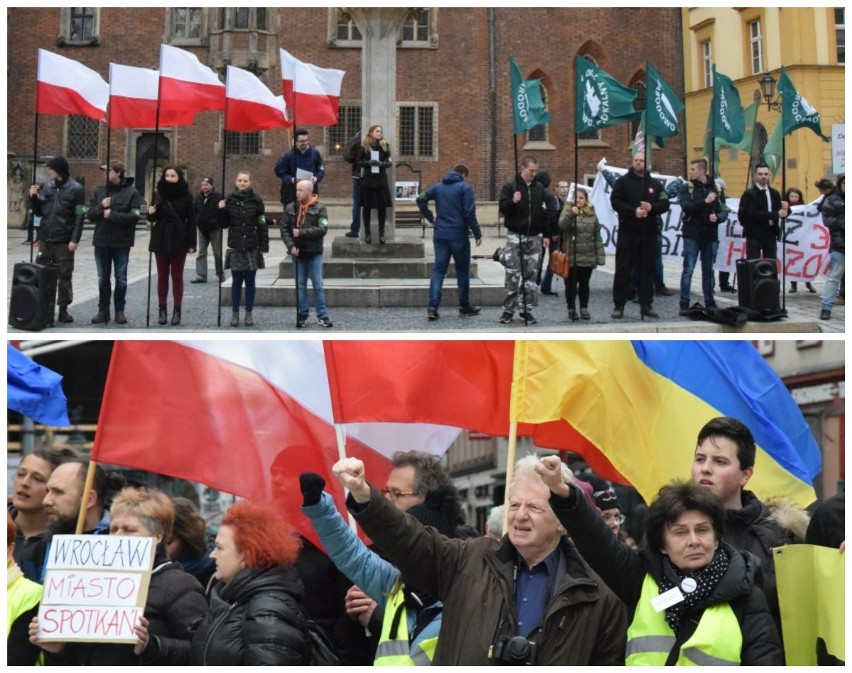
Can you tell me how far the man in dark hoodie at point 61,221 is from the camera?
474 inches

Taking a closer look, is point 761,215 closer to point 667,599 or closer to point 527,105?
point 527,105

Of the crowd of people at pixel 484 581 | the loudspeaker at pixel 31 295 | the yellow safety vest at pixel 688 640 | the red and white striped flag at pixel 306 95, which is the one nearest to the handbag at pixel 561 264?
the red and white striped flag at pixel 306 95

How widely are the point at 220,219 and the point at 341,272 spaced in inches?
140

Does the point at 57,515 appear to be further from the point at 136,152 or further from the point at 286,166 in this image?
the point at 136,152

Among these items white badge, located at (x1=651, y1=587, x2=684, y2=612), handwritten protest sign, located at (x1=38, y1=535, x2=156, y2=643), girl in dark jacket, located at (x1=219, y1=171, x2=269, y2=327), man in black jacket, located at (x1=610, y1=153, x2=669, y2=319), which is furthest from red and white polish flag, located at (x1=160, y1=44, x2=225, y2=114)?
white badge, located at (x1=651, y1=587, x2=684, y2=612)

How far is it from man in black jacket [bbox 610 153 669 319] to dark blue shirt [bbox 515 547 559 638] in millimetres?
7872

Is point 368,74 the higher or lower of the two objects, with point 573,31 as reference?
lower

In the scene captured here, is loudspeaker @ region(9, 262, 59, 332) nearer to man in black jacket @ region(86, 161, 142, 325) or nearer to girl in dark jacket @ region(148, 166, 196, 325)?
man in black jacket @ region(86, 161, 142, 325)

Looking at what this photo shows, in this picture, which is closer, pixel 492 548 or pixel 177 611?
pixel 492 548

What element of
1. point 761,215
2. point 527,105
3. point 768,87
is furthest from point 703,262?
point 768,87

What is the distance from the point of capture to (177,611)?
509cm

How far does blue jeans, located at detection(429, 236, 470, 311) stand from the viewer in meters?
12.5

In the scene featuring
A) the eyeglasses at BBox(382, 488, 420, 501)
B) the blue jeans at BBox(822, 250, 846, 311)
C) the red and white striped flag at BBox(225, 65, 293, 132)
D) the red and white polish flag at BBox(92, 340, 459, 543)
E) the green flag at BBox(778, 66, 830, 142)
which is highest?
the green flag at BBox(778, 66, 830, 142)

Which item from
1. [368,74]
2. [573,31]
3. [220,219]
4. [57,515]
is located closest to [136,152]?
[573,31]
